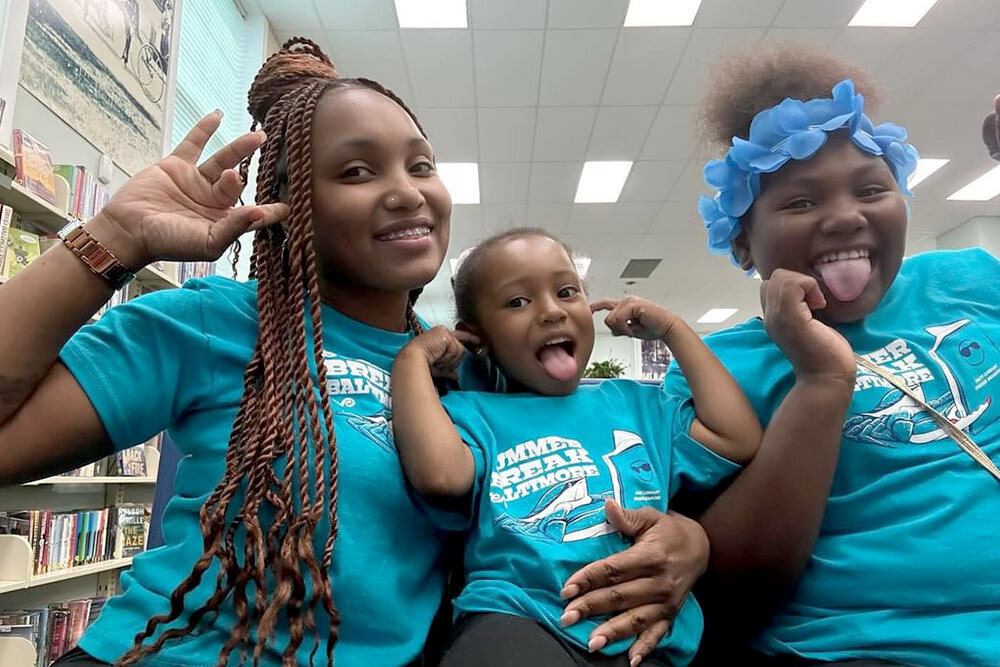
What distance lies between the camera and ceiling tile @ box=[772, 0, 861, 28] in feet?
13.3

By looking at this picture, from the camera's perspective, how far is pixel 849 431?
96 centimetres

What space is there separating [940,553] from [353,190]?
3.07ft

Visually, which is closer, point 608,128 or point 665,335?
point 665,335

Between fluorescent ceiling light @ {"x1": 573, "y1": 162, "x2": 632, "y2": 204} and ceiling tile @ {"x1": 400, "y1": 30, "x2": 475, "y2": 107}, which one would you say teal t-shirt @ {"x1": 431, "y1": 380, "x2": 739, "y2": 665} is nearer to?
ceiling tile @ {"x1": 400, "y1": 30, "x2": 475, "y2": 107}

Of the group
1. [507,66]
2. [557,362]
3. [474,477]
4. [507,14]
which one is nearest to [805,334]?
[557,362]

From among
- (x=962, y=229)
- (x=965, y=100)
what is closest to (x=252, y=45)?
(x=965, y=100)

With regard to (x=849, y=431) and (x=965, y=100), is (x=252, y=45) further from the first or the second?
(x=965, y=100)

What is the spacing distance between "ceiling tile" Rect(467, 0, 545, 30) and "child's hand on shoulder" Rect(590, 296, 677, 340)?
3405 mm

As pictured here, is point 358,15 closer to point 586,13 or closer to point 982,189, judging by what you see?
point 586,13

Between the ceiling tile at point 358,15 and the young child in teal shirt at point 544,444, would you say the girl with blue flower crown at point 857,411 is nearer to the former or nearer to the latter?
the young child in teal shirt at point 544,444

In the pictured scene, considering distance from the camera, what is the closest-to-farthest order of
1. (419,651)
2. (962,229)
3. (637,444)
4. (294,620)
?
(294,620)
(419,651)
(637,444)
(962,229)

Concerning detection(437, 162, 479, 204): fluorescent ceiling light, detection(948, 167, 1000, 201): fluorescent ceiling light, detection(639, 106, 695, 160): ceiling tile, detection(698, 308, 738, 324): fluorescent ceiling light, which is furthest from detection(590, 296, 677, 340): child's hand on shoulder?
detection(698, 308, 738, 324): fluorescent ceiling light

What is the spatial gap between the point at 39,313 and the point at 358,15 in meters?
3.91

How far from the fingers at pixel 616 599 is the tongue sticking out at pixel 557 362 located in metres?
0.36
